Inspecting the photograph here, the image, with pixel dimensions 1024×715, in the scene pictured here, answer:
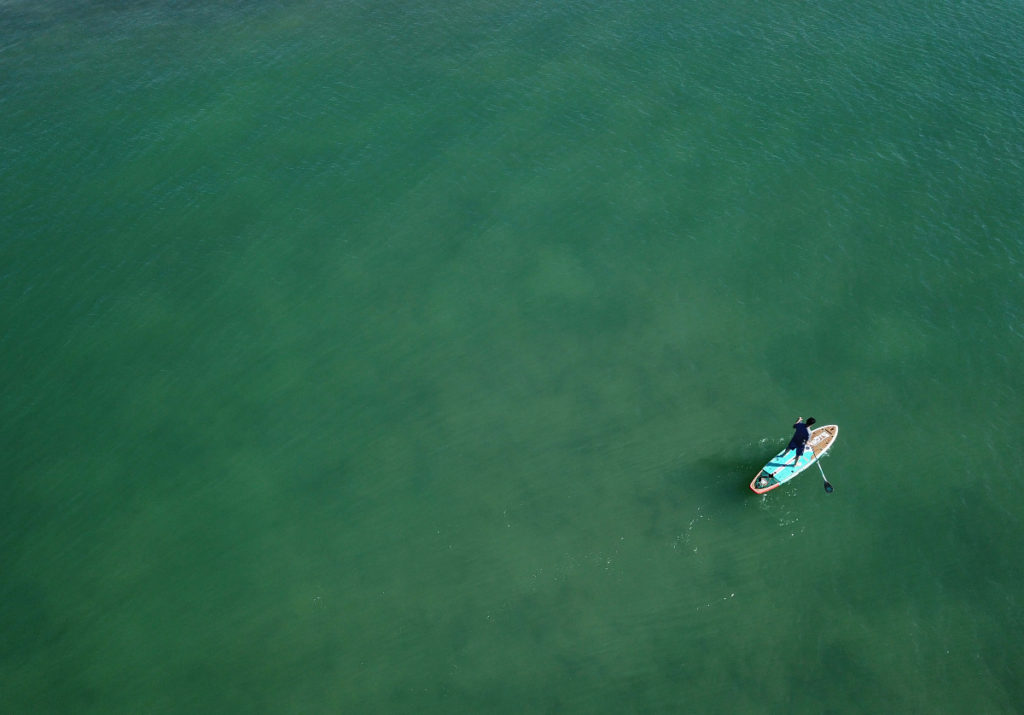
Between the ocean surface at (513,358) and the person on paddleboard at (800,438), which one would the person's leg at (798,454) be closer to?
the person on paddleboard at (800,438)

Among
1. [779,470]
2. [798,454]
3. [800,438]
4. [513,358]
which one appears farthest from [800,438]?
[513,358]

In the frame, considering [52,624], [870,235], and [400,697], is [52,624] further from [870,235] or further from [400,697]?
[870,235]

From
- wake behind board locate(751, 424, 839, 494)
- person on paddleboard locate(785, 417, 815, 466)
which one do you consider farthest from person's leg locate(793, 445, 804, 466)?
wake behind board locate(751, 424, 839, 494)

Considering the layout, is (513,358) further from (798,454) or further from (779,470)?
(798,454)

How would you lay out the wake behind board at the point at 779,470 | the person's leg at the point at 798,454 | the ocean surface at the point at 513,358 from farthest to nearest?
the wake behind board at the point at 779,470 → the person's leg at the point at 798,454 → the ocean surface at the point at 513,358

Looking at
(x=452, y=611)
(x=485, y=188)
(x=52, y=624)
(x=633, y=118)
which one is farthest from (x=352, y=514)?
(x=633, y=118)

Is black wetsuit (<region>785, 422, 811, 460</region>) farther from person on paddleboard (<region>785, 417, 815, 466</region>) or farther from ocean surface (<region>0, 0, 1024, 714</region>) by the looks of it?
ocean surface (<region>0, 0, 1024, 714</region>)

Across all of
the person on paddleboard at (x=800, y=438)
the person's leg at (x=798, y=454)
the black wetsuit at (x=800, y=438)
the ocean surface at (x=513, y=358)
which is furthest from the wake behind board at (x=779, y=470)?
the ocean surface at (x=513, y=358)
